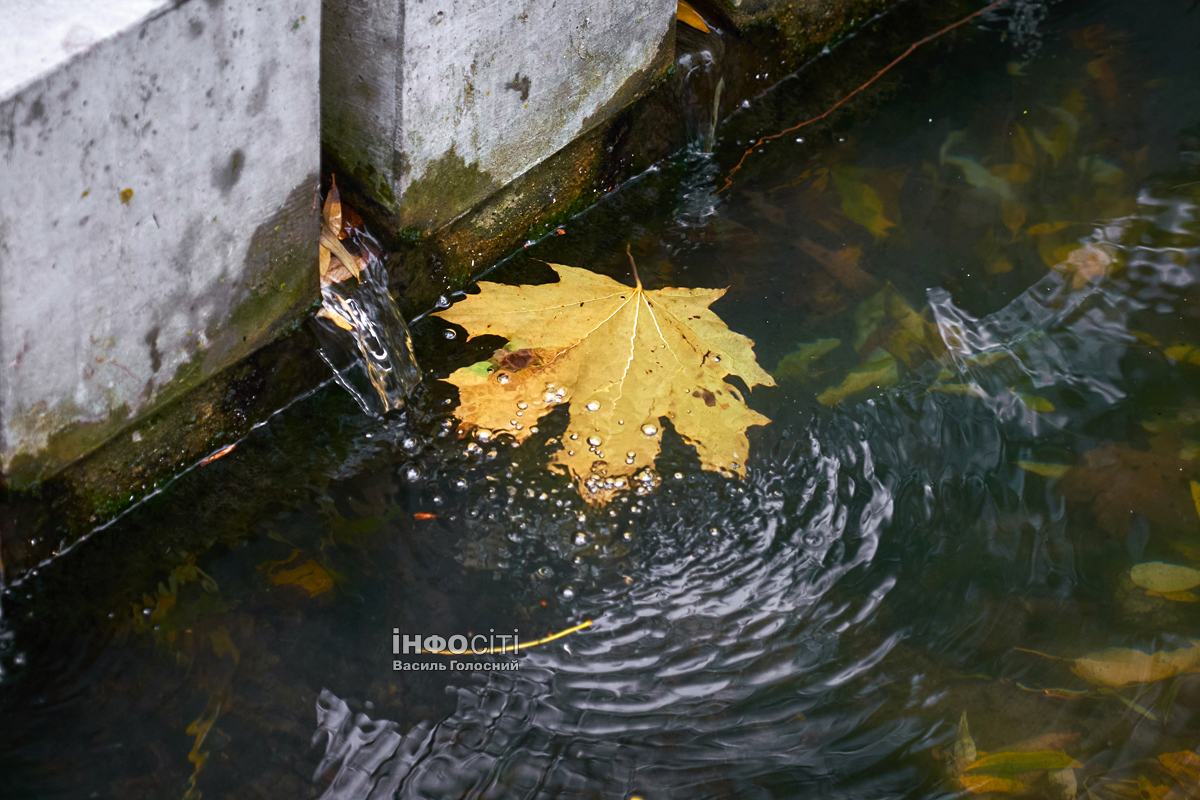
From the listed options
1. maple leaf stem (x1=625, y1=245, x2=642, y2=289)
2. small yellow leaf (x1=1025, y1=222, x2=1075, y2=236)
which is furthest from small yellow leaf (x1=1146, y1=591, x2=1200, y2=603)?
maple leaf stem (x1=625, y1=245, x2=642, y2=289)

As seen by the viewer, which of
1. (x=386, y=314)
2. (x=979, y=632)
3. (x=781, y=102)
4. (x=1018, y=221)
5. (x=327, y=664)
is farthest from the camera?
(x=781, y=102)

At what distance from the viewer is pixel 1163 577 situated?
71.1 inches

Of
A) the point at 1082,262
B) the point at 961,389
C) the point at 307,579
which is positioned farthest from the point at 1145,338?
the point at 307,579

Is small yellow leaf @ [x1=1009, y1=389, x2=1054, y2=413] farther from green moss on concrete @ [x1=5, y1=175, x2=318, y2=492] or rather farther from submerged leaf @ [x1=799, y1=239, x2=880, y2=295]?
green moss on concrete @ [x1=5, y1=175, x2=318, y2=492]

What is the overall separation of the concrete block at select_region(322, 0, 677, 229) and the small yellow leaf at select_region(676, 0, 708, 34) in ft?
0.75

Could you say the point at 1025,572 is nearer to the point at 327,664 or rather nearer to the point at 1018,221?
the point at 1018,221

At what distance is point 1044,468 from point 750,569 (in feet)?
2.12

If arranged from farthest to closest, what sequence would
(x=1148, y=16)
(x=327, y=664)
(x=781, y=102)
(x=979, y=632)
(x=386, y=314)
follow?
(x=1148, y=16)
(x=781, y=102)
(x=386, y=314)
(x=979, y=632)
(x=327, y=664)

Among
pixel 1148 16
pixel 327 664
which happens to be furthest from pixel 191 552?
pixel 1148 16

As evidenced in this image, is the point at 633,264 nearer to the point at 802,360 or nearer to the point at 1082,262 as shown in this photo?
the point at 802,360

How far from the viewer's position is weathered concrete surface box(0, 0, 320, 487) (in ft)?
3.96

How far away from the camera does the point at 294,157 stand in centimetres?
158

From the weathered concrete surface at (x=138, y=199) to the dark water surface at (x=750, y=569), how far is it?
0.28 meters

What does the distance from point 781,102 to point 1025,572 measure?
1.45m
